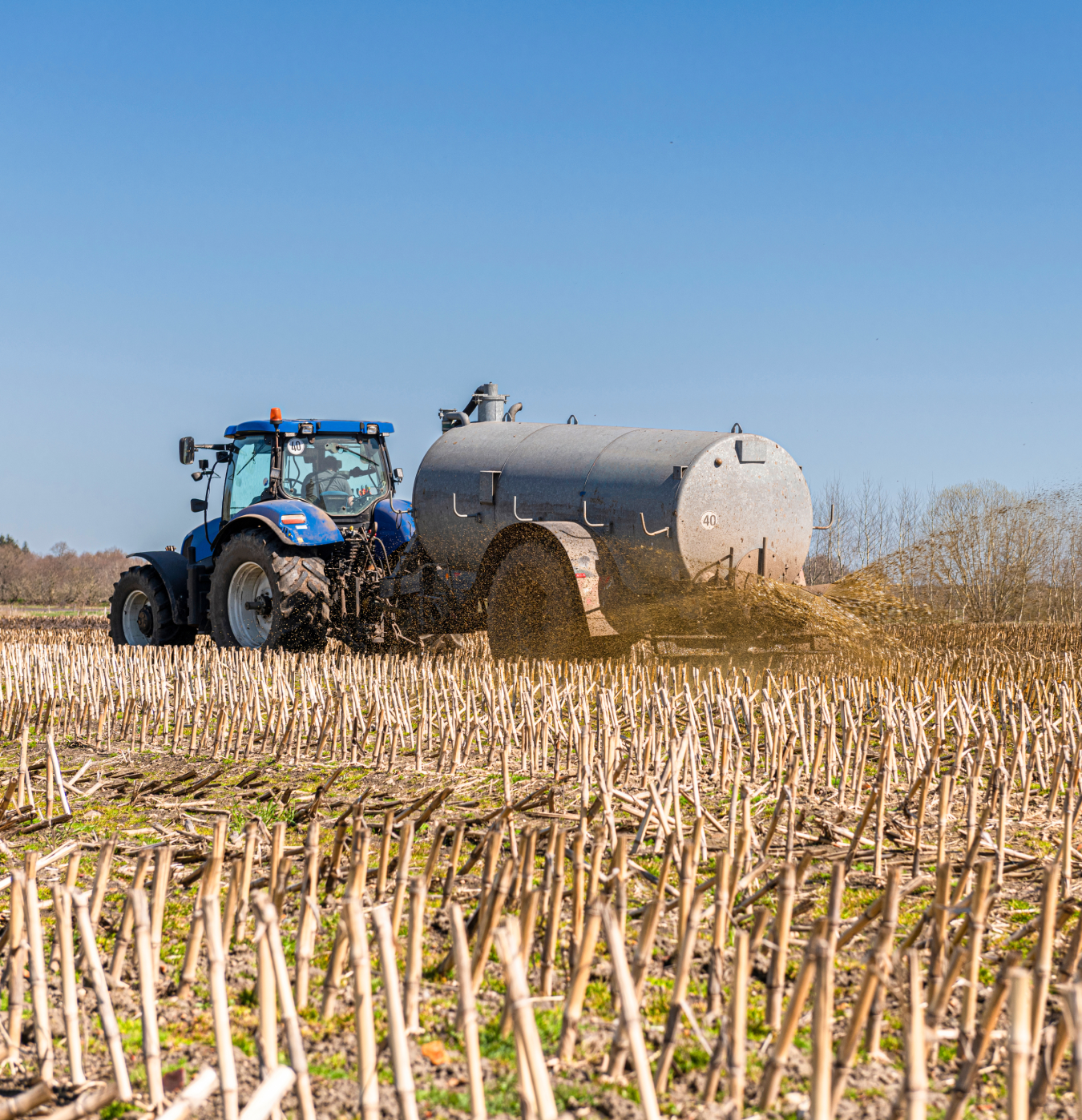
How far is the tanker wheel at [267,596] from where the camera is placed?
11266 mm

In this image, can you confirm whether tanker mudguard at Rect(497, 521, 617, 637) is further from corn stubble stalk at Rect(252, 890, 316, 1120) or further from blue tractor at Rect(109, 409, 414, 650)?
corn stubble stalk at Rect(252, 890, 316, 1120)

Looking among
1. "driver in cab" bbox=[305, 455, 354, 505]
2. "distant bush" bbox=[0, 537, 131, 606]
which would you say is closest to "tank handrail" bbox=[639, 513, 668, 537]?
"driver in cab" bbox=[305, 455, 354, 505]

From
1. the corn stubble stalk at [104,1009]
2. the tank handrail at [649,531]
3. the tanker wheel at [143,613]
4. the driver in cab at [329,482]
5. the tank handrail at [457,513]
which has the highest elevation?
the driver in cab at [329,482]

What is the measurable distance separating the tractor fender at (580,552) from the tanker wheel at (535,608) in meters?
0.07

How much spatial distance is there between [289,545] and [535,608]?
9.92 ft

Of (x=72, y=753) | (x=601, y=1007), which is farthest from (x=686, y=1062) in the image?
(x=72, y=753)

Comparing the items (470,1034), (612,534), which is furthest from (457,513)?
(470,1034)

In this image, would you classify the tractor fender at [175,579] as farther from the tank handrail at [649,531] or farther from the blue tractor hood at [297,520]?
the tank handrail at [649,531]

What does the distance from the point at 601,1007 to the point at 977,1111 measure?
858mm

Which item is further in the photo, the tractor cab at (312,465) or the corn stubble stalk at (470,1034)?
the tractor cab at (312,465)

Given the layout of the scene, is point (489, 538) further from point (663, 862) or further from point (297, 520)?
point (663, 862)

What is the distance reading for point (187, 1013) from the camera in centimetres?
272

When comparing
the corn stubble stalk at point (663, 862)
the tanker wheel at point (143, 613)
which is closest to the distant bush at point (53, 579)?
the tanker wheel at point (143, 613)

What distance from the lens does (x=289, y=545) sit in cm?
1147
